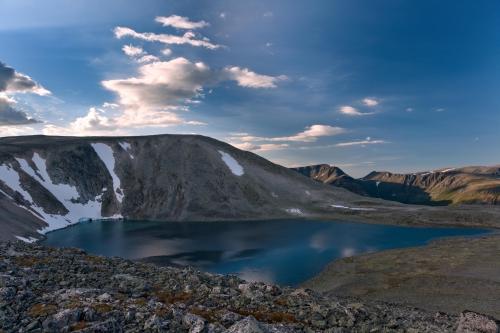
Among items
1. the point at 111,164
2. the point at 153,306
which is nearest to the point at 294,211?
the point at 111,164

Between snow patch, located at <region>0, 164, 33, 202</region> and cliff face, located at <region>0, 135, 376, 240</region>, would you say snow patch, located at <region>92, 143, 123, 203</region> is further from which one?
snow patch, located at <region>0, 164, 33, 202</region>

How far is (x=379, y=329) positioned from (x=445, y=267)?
57.1 m

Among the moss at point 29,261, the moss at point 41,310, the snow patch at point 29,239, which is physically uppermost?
the moss at point 41,310

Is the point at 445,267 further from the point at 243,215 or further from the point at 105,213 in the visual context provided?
the point at 105,213

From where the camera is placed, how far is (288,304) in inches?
975

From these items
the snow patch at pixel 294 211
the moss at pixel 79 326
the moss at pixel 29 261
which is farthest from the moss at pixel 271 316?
the snow patch at pixel 294 211

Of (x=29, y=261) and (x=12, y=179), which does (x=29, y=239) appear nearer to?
(x=12, y=179)

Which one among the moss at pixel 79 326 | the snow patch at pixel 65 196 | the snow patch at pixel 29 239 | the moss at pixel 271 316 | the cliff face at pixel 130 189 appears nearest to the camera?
the moss at pixel 79 326

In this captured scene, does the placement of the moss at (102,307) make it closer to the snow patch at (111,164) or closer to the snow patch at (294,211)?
the snow patch at (294,211)

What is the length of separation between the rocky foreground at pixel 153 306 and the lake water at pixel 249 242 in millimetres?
37816

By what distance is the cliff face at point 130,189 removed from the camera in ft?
487

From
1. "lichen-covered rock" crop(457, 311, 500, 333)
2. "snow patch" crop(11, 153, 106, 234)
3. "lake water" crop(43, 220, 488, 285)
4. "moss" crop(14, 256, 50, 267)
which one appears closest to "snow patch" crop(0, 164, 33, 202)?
"snow patch" crop(11, 153, 106, 234)

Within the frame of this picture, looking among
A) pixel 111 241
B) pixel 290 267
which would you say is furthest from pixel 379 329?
pixel 111 241

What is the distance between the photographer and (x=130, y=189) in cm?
17888
